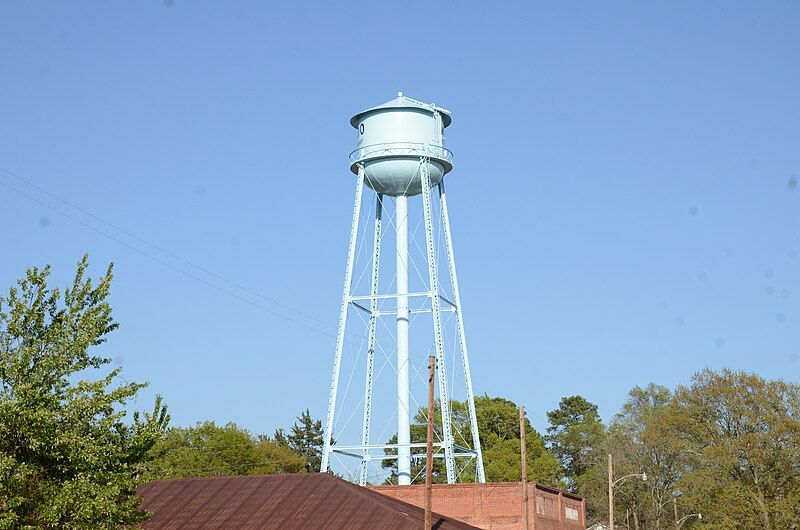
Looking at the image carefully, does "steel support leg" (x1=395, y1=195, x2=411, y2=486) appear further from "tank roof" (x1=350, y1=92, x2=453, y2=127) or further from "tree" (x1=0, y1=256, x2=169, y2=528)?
"tree" (x1=0, y1=256, x2=169, y2=528)

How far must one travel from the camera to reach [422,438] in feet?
300

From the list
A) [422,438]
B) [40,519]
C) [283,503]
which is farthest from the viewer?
[422,438]

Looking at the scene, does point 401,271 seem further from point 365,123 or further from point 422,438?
point 422,438

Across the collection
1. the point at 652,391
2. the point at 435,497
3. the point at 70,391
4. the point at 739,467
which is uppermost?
the point at 652,391

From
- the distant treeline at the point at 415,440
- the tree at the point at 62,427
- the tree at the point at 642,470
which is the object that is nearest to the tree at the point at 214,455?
the distant treeline at the point at 415,440

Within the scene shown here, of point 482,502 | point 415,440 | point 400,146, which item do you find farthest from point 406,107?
point 415,440

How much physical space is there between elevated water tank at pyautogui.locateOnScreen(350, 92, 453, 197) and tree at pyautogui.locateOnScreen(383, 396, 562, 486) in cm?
3283

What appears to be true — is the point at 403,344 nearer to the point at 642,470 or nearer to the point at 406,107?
the point at 406,107

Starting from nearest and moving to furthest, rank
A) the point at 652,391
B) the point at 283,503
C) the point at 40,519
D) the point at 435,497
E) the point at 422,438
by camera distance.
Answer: the point at 40,519, the point at 283,503, the point at 435,497, the point at 422,438, the point at 652,391

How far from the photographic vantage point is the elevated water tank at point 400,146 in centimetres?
5022

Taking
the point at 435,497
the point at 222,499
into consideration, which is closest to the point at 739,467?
the point at 435,497

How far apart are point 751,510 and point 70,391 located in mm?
49020

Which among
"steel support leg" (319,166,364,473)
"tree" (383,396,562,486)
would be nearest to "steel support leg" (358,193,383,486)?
"steel support leg" (319,166,364,473)

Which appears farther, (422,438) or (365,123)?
(422,438)
